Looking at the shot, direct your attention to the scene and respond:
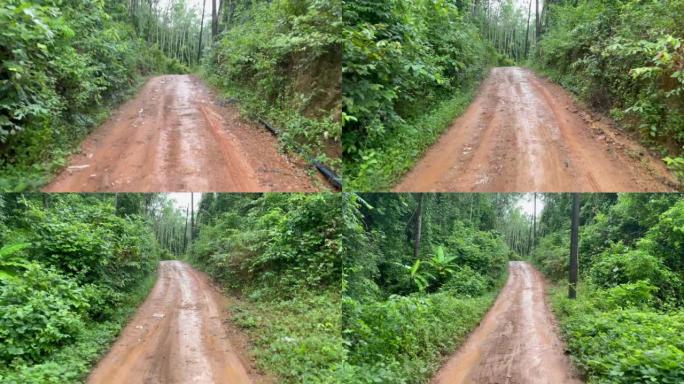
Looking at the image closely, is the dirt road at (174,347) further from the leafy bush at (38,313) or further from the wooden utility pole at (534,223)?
the wooden utility pole at (534,223)

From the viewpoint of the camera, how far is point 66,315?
13.8ft

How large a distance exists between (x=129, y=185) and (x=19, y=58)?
1303mm

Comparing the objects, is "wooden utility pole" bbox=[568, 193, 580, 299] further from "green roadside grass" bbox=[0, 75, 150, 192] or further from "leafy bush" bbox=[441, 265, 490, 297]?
"green roadside grass" bbox=[0, 75, 150, 192]

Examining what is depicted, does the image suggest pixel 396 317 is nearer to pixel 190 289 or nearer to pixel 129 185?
pixel 129 185

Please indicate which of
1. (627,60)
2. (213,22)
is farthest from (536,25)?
(213,22)

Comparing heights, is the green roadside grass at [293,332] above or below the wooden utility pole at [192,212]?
below

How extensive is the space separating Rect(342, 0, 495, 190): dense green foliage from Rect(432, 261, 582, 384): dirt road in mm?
2482

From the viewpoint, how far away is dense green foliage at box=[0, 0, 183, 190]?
3.14m

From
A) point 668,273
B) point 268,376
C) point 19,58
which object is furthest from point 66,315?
point 668,273

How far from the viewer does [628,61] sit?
4.57 metres

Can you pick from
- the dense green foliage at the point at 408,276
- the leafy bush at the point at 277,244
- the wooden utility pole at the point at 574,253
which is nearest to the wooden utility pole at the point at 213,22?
the leafy bush at the point at 277,244

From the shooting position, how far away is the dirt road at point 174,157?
3.50 metres

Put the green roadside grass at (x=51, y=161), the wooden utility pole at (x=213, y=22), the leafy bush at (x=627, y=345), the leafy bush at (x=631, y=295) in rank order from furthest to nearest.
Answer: the wooden utility pole at (x=213, y=22)
the leafy bush at (x=631, y=295)
the leafy bush at (x=627, y=345)
the green roadside grass at (x=51, y=161)

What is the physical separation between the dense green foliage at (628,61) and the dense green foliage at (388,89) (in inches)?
69.5
